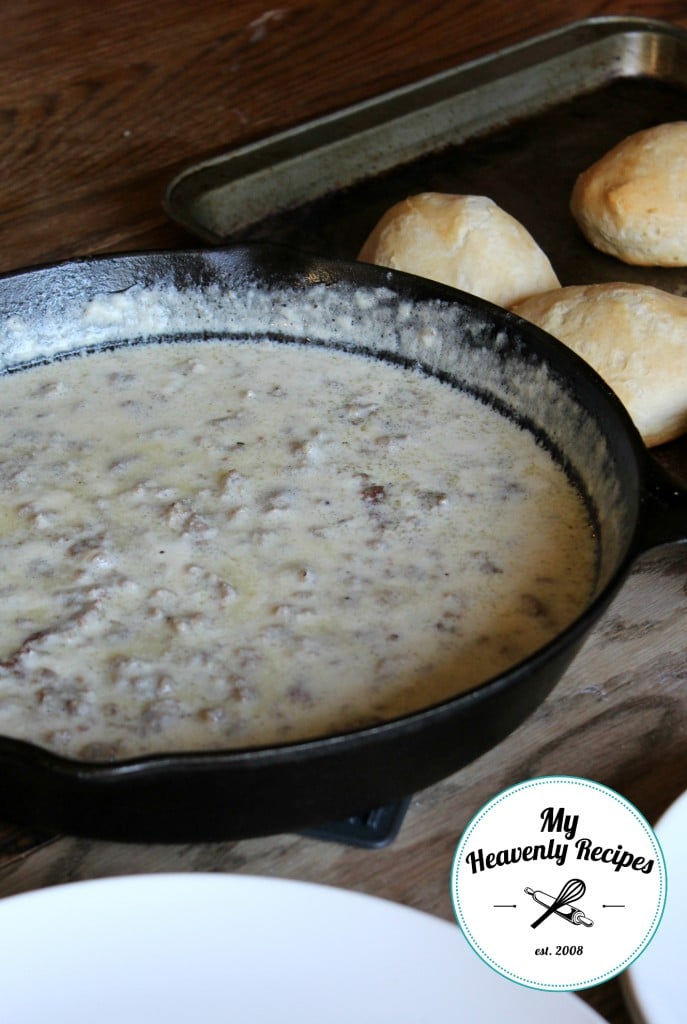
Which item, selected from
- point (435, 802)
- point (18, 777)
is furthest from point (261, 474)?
point (18, 777)

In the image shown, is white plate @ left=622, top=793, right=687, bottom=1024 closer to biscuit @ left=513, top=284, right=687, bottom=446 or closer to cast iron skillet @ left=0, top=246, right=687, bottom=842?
cast iron skillet @ left=0, top=246, right=687, bottom=842

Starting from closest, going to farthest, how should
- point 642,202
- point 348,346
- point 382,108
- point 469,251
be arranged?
point 348,346
point 469,251
point 642,202
point 382,108

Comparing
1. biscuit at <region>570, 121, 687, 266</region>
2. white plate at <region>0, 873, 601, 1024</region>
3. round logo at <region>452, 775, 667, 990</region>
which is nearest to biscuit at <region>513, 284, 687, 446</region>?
biscuit at <region>570, 121, 687, 266</region>

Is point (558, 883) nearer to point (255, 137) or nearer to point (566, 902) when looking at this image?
point (566, 902)

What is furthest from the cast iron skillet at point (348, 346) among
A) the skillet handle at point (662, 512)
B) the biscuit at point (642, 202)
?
the biscuit at point (642, 202)

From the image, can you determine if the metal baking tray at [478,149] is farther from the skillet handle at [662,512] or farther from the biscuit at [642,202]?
the skillet handle at [662,512]

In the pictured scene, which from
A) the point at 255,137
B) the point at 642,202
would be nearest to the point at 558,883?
the point at 642,202
